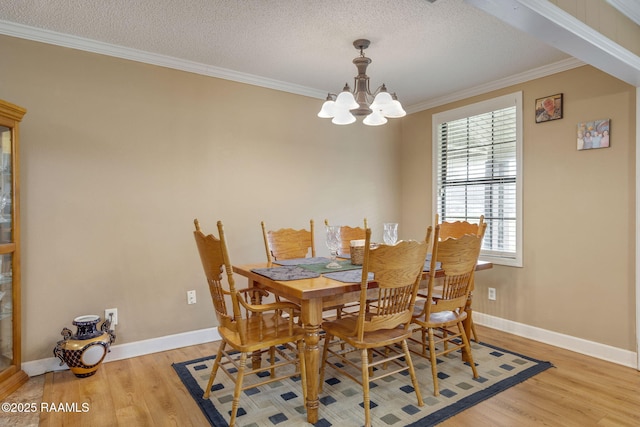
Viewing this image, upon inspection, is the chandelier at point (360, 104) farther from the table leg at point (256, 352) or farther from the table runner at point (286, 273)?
the table leg at point (256, 352)

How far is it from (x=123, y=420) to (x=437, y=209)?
3458mm

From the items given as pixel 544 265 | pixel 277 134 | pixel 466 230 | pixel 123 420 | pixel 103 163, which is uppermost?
pixel 277 134

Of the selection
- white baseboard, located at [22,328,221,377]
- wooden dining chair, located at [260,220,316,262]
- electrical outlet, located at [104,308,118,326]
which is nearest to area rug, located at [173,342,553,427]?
white baseboard, located at [22,328,221,377]

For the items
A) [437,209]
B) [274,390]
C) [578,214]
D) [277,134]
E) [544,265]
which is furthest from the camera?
[437,209]

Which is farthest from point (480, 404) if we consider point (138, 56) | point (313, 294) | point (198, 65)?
point (138, 56)

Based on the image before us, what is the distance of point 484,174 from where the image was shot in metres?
3.72

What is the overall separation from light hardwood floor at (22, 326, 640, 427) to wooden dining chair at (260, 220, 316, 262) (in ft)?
3.58

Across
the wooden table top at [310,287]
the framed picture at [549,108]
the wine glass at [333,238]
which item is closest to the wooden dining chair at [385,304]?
the wooden table top at [310,287]

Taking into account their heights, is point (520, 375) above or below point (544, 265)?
below

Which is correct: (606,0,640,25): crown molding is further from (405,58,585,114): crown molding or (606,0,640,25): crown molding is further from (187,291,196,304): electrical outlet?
(187,291,196,304): electrical outlet

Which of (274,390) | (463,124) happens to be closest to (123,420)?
(274,390)

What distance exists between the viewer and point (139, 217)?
115 inches

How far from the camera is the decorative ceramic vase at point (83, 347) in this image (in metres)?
2.43

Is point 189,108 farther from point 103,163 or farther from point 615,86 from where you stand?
point 615,86
